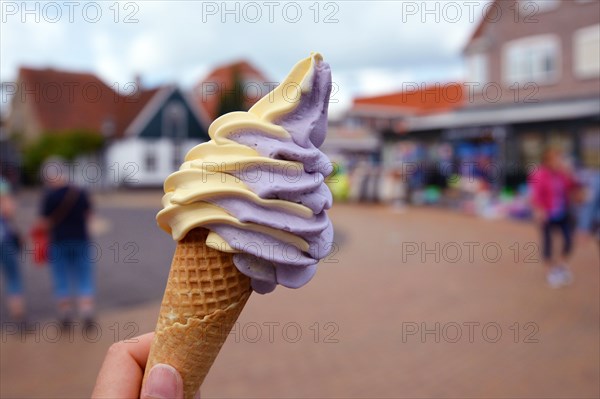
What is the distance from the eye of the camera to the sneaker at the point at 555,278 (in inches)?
292

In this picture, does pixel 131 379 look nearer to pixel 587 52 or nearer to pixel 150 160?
pixel 587 52

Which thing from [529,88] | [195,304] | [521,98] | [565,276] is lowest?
[565,276]

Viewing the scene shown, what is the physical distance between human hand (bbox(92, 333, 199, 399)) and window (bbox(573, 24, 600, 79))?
2019 centimetres

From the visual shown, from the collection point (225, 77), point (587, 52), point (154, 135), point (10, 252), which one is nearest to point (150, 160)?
point (154, 135)

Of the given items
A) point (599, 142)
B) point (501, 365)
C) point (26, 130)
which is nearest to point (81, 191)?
point (501, 365)

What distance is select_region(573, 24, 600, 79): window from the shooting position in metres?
18.3

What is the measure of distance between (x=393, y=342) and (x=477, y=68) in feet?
63.1

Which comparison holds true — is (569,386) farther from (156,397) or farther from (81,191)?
(81,191)

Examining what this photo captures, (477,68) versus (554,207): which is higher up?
(477,68)

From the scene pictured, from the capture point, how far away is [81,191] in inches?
230

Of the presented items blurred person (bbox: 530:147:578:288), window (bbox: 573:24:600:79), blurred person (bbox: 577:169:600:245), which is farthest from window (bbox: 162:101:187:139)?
blurred person (bbox: 530:147:578:288)

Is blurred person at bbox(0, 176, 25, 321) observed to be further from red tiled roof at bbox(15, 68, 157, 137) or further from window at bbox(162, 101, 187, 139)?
red tiled roof at bbox(15, 68, 157, 137)

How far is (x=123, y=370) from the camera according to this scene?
1.80 meters

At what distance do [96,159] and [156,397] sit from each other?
36.2 metres
